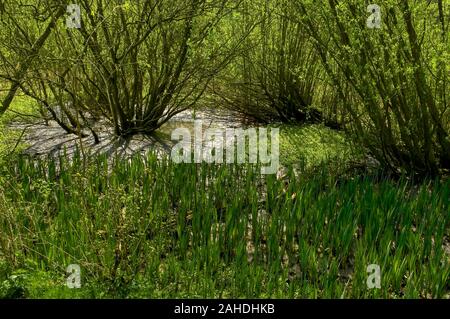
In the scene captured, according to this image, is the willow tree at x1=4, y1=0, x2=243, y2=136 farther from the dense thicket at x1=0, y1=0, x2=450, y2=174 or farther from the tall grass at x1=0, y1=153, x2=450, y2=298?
the tall grass at x1=0, y1=153, x2=450, y2=298

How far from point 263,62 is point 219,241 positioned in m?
4.98

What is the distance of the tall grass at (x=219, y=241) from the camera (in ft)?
11.3

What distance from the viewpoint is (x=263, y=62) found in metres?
8.44

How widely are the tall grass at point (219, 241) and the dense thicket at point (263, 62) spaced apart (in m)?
1.13

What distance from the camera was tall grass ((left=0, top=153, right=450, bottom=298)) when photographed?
11.3 ft

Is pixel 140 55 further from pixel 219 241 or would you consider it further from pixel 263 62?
pixel 219 241

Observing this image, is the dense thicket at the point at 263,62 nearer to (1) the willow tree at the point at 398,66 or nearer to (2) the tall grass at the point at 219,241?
(1) the willow tree at the point at 398,66

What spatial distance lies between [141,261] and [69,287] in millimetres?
558

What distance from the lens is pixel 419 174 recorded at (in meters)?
5.98

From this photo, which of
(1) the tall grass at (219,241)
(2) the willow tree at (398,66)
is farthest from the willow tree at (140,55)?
(1) the tall grass at (219,241)

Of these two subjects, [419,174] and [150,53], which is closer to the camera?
[419,174]
